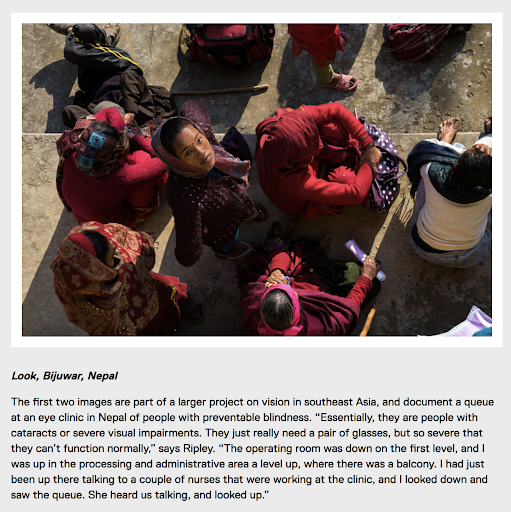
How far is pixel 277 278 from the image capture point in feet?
10.1

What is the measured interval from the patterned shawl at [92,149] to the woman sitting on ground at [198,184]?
37 cm

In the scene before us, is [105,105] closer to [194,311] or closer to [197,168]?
[197,168]

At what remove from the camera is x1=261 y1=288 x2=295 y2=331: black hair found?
2600mm

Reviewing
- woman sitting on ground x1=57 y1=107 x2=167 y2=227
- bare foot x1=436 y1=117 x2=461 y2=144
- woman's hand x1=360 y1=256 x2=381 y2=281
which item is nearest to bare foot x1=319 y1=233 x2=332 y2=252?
woman's hand x1=360 y1=256 x2=381 y2=281

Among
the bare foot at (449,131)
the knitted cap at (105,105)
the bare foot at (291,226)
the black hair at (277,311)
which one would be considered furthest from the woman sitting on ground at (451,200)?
the knitted cap at (105,105)

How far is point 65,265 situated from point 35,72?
4026 mm

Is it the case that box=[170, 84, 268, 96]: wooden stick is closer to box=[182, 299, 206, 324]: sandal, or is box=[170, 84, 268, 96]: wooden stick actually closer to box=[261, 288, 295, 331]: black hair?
box=[182, 299, 206, 324]: sandal

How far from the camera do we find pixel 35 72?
16.7 ft

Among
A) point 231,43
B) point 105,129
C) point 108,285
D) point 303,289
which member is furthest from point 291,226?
point 231,43
